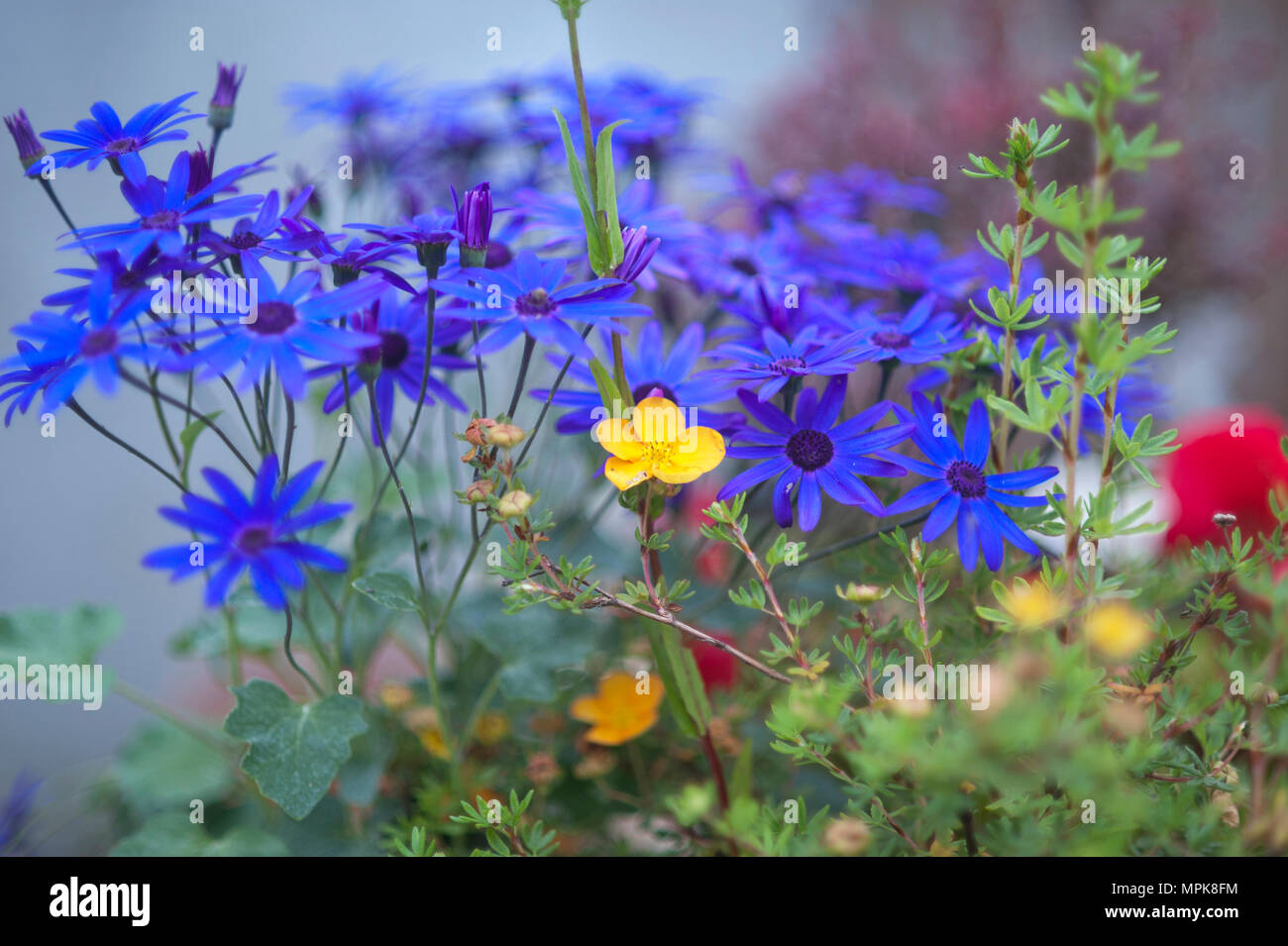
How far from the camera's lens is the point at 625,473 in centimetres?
35

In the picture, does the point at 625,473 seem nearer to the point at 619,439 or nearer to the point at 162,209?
the point at 619,439

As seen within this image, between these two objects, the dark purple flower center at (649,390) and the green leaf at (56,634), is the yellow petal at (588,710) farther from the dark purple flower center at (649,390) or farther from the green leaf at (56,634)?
the green leaf at (56,634)

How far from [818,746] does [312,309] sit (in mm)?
261

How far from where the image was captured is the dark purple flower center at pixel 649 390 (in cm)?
43

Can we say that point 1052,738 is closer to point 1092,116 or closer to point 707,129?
point 1092,116

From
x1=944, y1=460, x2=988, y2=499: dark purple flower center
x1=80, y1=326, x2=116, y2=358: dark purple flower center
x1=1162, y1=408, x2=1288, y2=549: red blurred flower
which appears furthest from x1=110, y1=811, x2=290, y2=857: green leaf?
x1=1162, y1=408, x2=1288, y2=549: red blurred flower

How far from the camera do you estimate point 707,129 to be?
1313 millimetres

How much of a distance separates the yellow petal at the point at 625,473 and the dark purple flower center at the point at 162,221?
7.7 inches

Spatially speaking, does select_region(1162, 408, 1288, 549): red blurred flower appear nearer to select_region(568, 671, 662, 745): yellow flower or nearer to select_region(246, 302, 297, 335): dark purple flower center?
select_region(568, 671, 662, 745): yellow flower

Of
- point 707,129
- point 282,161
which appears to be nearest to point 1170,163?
point 707,129

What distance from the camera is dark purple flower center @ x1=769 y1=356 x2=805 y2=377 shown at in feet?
1.26

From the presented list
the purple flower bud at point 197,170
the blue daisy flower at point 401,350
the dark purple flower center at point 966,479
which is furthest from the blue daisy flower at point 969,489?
the purple flower bud at point 197,170

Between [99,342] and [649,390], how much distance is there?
23 cm

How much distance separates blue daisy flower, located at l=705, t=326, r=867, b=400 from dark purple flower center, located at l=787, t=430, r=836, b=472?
0.02m
